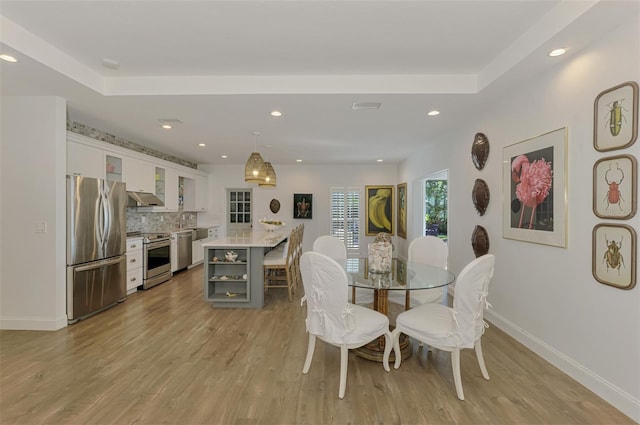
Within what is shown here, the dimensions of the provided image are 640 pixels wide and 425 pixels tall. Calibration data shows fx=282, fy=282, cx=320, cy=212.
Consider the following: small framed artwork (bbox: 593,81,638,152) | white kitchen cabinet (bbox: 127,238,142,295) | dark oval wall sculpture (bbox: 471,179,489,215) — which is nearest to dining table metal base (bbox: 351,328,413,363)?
dark oval wall sculpture (bbox: 471,179,489,215)

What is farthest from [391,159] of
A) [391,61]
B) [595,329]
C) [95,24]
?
[95,24]

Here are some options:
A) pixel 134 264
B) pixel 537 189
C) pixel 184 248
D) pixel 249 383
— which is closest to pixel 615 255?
pixel 537 189

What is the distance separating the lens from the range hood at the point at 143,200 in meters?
4.65

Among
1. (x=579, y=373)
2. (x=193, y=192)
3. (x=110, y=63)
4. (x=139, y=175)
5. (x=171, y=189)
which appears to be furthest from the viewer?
(x=193, y=192)

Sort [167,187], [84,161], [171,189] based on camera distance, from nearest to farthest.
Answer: [84,161]
[167,187]
[171,189]

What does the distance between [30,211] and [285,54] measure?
3.19 m

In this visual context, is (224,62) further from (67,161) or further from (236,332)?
(236,332)

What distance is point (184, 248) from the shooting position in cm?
576

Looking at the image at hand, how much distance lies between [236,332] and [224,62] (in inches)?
107

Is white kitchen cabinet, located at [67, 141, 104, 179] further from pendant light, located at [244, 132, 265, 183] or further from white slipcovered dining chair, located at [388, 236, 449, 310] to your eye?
white slipcovered dining chair, located at [388, 236, 449, 310]

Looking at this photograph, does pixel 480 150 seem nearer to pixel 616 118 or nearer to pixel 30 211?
pixel 616 118

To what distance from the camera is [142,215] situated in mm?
5305

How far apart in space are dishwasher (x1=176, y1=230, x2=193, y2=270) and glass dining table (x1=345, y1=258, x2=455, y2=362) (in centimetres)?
408

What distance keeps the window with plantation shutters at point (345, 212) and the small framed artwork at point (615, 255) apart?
554cm
